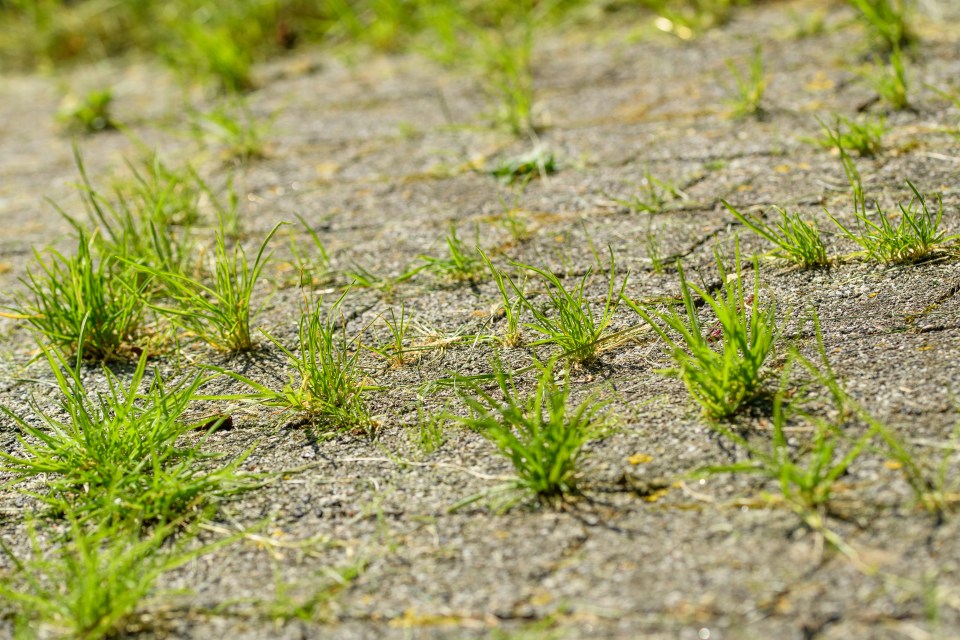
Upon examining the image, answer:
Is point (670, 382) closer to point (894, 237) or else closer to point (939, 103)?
point (894, 237)

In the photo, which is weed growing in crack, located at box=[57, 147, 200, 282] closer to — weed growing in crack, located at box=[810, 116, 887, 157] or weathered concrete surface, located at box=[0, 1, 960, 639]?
weathered concrete surface, located at box=[0, 1, 960, 639]

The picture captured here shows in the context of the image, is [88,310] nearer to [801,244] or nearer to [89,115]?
[801,244]

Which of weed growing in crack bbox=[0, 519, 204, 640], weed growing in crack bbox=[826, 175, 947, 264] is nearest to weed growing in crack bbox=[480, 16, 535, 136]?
weed growing in crack bbox=[826, 175, 947, 264]

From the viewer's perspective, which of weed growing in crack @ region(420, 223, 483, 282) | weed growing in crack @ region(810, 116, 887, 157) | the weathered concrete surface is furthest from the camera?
weed growing in crack @ region(810, 116, 887, 157)

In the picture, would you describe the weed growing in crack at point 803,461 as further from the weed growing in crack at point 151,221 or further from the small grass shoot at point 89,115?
the small grass shoot at point 89,115

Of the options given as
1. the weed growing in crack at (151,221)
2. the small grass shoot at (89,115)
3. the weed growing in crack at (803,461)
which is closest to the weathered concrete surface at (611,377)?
the weed growing in crack at (803,461)

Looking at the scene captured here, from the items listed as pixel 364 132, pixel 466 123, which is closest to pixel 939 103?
pixel 466 123

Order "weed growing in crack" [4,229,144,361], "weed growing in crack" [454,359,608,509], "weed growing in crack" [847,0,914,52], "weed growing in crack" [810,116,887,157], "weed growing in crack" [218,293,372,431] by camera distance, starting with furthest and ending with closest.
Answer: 1. "weed growing in crack" [847,0,914,52]
2. "weed growing in crack" [810,116,887,157]
3. "weed growing in crack" [4,229,144,361]
4. "weed growing in crack" [218,293,372,431]
5. "weed growing in crack" [454,359,608,509]
